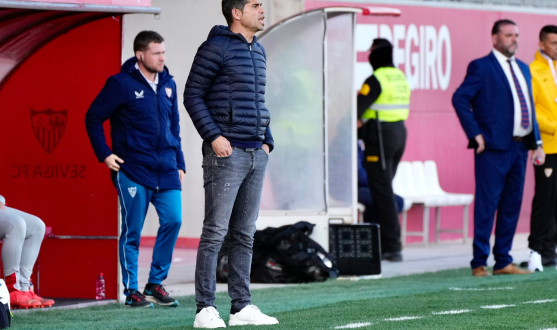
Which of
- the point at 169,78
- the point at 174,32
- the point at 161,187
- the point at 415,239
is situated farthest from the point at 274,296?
the point at 415,239

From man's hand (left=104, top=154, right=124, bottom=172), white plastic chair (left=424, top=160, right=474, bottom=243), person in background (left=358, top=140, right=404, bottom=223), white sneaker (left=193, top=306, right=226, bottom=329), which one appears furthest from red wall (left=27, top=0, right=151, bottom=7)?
white plastic chair (left=424, top=160, right=474, bottom=243)

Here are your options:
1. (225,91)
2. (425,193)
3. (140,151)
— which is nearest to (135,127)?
(140,151)

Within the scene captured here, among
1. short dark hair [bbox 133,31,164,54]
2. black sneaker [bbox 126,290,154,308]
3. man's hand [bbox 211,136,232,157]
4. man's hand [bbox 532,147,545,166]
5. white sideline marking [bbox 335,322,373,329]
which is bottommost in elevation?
black sneaker [bbox 126,290,154,308]

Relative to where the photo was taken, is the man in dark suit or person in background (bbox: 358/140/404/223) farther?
person in background (bbox: 358/140/404/223)

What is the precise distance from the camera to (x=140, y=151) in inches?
310

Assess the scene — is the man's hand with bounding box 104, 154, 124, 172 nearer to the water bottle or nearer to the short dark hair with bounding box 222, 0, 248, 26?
the water bottle

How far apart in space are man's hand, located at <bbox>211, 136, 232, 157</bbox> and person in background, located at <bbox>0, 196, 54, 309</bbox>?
2039 mm

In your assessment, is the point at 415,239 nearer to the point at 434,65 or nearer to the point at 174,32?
the point at 434,65

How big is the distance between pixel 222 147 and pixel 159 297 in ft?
7.04

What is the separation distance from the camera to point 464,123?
9.79m

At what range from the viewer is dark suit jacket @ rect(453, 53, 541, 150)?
31.9ft

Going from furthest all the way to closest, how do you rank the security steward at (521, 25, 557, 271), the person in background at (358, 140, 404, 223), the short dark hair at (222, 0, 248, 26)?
the person in background at (358, 140, 404, 223)
the security steward at (521, 25, 557, 271)
the short dark hair at (222, 0, 248, 26)

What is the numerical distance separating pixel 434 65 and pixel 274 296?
658 cm

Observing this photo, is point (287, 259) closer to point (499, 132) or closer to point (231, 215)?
point (499, 132)
